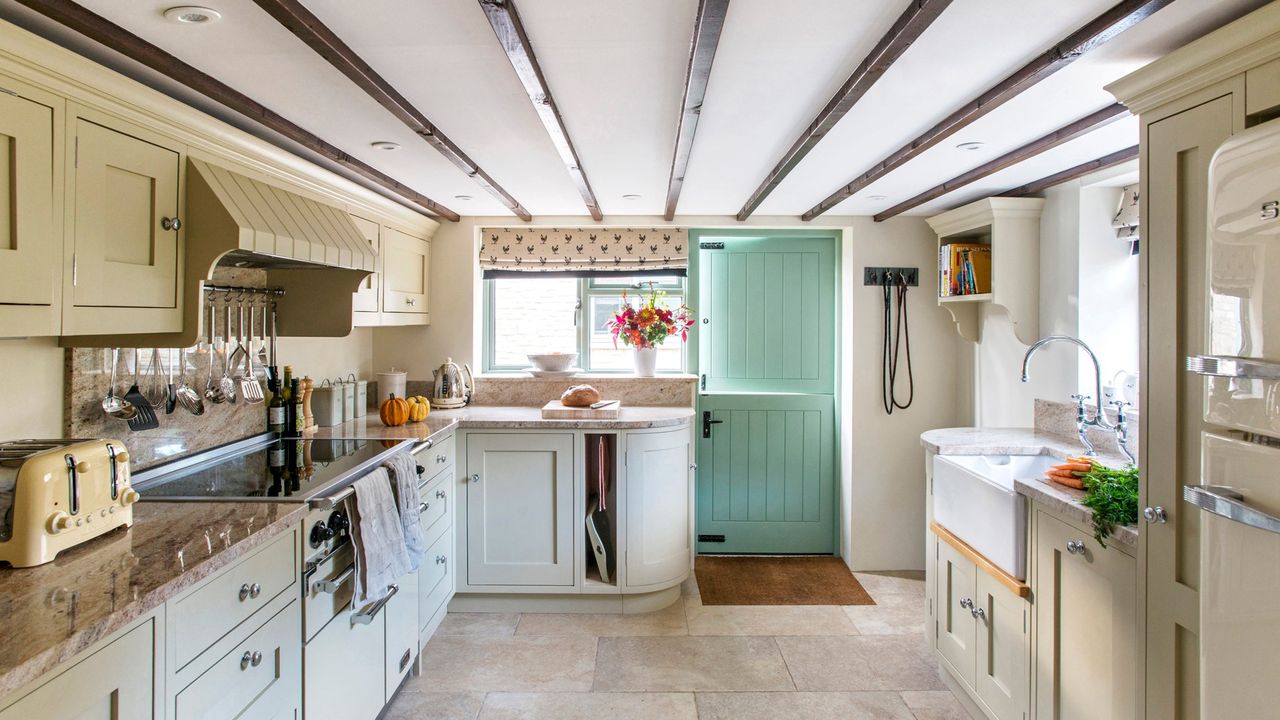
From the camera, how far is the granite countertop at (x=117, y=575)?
1.01 metres

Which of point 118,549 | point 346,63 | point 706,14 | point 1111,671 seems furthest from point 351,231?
point 1111,671

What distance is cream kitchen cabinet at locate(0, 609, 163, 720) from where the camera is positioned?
1004 mm

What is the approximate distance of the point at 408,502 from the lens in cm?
241

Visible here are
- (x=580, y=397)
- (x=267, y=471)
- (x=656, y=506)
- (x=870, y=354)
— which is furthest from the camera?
(x=870, y=354)

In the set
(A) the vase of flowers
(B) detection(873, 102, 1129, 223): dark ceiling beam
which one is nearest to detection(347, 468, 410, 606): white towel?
(A) the vase of flowers

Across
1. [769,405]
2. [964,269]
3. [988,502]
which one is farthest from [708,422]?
[988,502]

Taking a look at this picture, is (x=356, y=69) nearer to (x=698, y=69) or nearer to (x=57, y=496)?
(x=698, y=69)

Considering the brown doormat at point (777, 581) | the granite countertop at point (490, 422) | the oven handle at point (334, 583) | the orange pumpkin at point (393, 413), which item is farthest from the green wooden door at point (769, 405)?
the oven handle at point (334, 583)

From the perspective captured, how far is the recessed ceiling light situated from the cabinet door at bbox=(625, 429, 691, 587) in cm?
238

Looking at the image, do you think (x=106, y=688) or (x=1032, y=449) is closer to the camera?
(x=106, y=688)

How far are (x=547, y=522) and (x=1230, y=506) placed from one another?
2730 millimetres

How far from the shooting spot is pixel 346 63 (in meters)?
1.65

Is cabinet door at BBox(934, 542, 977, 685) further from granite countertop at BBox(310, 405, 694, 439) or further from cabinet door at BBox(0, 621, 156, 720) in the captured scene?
cabinet door at BBox(0, 621, 156, 720)

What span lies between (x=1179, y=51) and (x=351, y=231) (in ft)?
8.81
